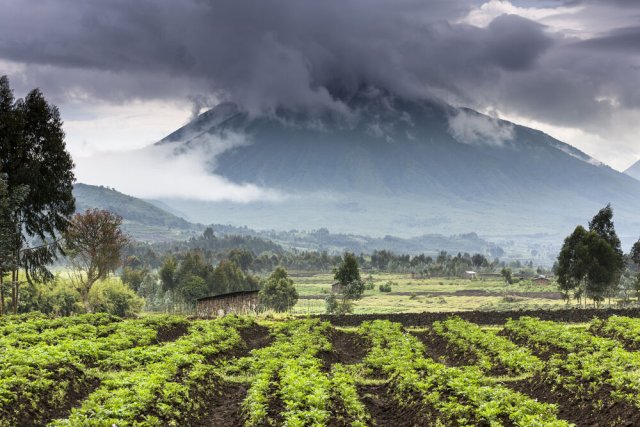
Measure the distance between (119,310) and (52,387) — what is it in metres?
77.5

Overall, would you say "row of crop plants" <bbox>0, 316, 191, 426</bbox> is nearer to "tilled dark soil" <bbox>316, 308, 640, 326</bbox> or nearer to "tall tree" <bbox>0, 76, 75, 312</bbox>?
"tall tree" <bbox>0, 76, 75, 312</bbox>

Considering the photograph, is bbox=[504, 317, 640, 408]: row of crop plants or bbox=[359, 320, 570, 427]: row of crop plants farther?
bbox=[504, 317, 640, 408]: row of crop plants

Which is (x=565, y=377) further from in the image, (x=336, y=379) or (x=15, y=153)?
(x=15, y=153)

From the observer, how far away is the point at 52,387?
796 inches

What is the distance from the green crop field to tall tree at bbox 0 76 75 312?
19296mm

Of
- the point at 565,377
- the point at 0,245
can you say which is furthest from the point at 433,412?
the point at 0,245

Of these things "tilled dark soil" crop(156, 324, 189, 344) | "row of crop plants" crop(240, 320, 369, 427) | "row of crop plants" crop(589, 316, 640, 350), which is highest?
"row of crop plants" crop(589, 316, 640, 350)

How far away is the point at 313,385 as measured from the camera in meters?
20.5

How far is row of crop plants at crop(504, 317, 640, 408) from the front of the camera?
1906 cm

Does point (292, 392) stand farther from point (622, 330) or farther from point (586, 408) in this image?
point (622, 330)

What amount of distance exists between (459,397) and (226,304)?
206ft

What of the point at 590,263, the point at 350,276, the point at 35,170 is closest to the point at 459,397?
the point at 35,170

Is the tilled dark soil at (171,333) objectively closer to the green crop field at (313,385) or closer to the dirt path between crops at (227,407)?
the green crop field at (313,385)

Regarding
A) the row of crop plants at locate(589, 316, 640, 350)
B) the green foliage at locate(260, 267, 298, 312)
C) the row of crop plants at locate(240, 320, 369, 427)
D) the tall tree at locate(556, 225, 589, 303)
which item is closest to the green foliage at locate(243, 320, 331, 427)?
the row of crop plants at locate(240, 320, 369, 427)
